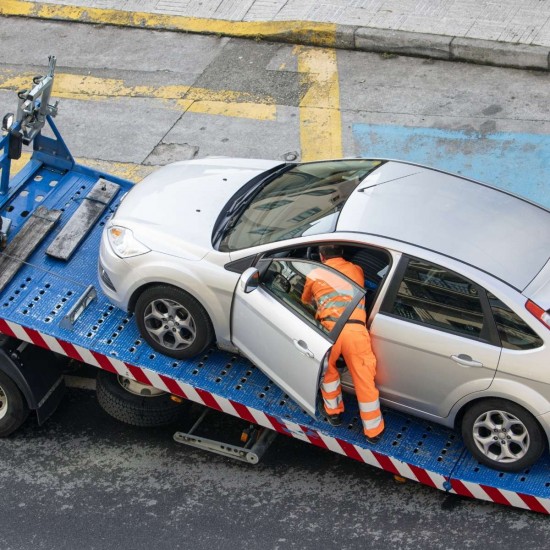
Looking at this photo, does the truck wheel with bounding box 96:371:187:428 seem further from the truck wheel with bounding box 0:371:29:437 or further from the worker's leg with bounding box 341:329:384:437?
the worker's leg with bounding box 341:329:384:437

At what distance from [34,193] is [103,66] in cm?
433

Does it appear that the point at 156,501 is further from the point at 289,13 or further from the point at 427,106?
the point at 289,13

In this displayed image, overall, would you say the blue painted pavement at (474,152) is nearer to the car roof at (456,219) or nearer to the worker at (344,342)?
the car roof at (456,219)

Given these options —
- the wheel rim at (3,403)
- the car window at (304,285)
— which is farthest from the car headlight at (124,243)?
the wheel rim at (3,403)

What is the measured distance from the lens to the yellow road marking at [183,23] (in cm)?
1216

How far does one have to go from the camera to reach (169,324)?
7.05 meters

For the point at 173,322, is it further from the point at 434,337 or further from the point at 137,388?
the point at 434,337

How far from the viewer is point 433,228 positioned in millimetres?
6445

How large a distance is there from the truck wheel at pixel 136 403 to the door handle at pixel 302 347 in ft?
4.55

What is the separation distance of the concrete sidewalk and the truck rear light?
6.03 metres

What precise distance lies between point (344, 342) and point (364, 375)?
10.2 inches

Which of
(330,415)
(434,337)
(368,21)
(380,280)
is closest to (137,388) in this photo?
(330,415)

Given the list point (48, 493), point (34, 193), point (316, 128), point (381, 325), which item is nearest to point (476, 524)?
point (381, 325)

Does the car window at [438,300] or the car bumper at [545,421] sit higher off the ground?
the car window at [438,300]
